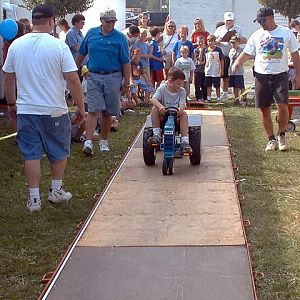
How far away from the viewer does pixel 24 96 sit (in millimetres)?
6641

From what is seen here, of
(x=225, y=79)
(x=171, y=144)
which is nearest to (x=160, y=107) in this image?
(x=171, y=144)

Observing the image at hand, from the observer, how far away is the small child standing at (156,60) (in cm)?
1617

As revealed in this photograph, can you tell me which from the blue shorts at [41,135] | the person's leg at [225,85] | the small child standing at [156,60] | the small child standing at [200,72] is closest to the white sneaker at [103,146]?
the blue shorts at [41,135]

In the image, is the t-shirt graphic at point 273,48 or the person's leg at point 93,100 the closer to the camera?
the person's leg at point 93,100

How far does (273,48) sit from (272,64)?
0.21m

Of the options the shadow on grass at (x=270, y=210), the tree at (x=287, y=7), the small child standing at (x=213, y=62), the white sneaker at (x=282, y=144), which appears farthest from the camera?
the tree at (x=287, y=7)

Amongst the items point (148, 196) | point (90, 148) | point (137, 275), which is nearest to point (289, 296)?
point (137, 275)

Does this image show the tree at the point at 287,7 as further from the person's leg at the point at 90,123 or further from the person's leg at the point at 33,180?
the person's leg at the point at 33,180

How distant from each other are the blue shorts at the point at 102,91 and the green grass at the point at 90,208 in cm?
66

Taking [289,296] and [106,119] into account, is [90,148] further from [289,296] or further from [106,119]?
[289,296]

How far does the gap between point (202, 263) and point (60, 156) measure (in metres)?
2.25

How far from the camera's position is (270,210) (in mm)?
6680

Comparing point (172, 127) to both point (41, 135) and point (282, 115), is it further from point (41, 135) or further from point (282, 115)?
point (282, 115)

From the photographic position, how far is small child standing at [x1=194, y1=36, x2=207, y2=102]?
1625 cm
